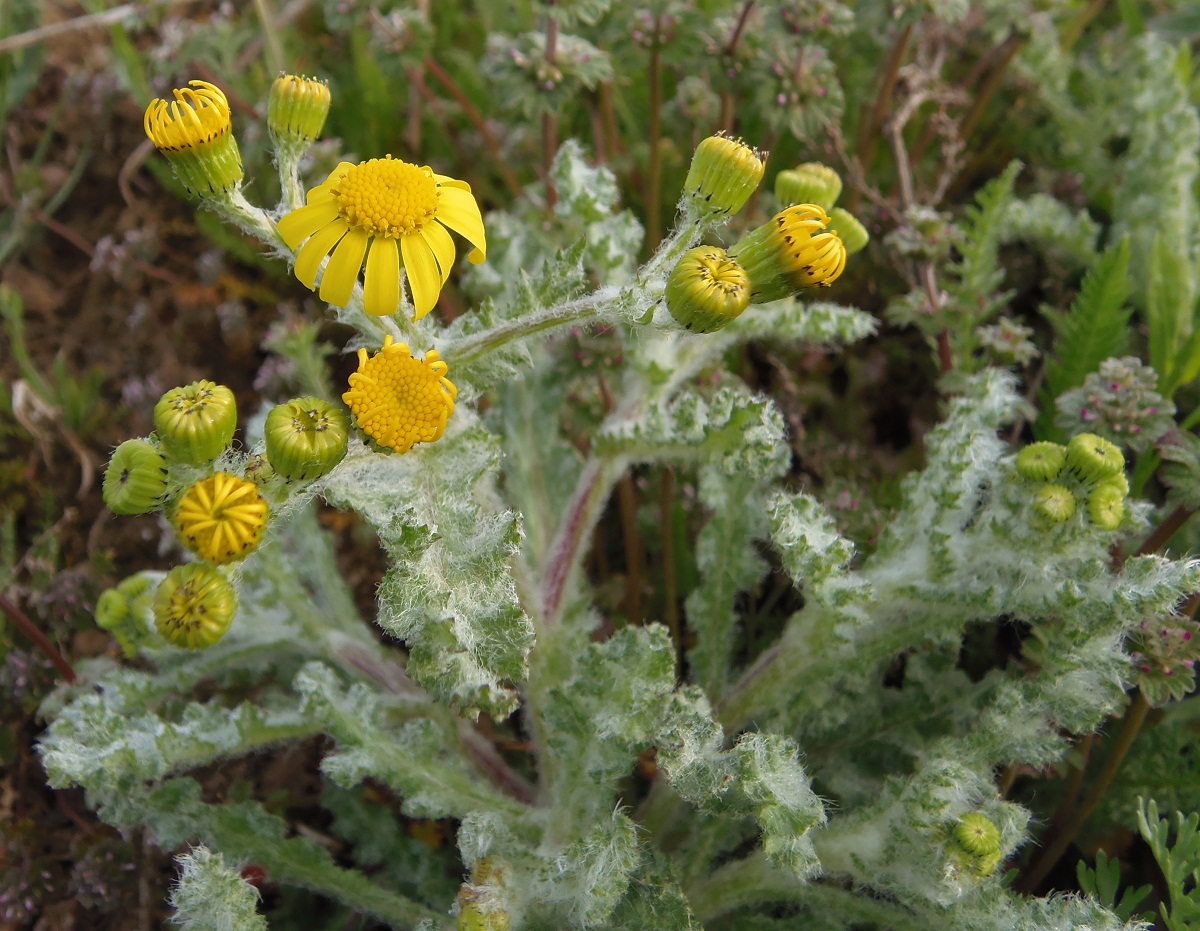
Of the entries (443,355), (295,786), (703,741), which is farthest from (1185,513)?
(295,786)

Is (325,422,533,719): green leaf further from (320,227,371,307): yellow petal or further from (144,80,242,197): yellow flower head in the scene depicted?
(144,80,242,197): yellow flower head

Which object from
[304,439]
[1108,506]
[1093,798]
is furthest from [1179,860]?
[304,439]

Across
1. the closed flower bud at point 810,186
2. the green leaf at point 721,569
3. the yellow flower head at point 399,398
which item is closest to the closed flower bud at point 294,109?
the yellow flower head at point 399,398

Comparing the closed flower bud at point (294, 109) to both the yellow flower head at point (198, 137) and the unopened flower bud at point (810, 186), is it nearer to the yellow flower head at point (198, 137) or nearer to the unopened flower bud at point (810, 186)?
the yellow flower head at point (198, 137)

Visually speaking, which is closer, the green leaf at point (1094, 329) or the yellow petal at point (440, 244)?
the yellow petal at point (440, 244)

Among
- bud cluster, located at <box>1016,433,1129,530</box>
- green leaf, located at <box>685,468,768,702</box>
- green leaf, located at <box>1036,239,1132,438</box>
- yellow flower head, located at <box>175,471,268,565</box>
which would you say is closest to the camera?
yellow flower head, located at <box>175,471,268,565</box>

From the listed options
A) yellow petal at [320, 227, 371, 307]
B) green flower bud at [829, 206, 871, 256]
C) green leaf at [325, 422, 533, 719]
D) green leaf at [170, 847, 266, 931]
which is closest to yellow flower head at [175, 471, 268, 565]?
green leaf at [325, 422, 533, 719]
